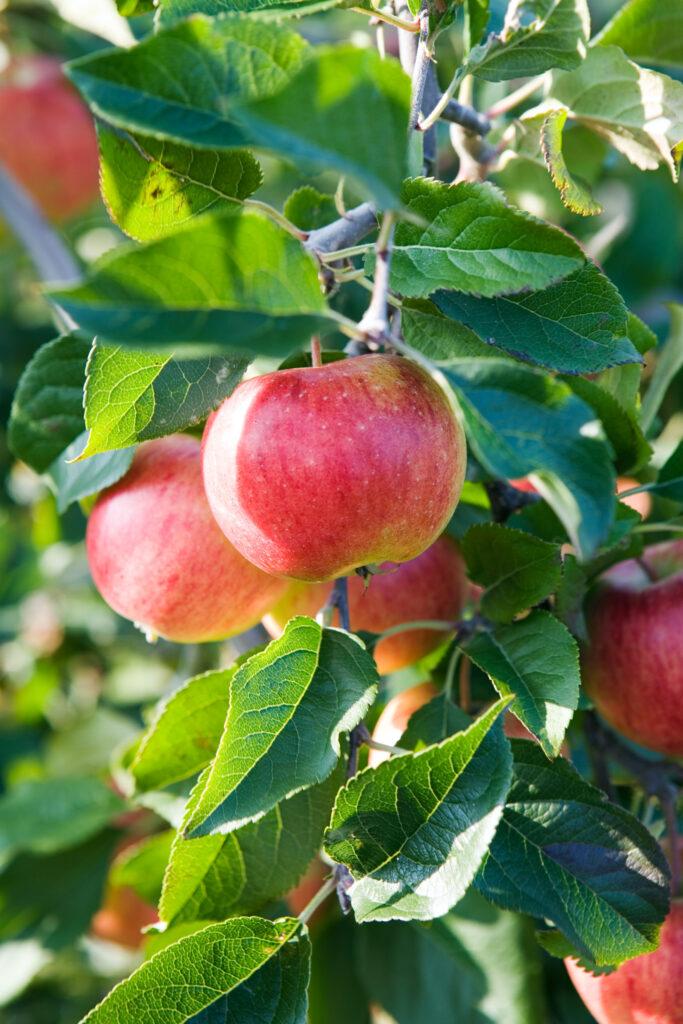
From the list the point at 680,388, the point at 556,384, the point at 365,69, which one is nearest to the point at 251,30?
the point at 365,69

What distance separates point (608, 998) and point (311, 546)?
456mm

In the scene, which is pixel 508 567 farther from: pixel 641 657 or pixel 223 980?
pixel 223 980

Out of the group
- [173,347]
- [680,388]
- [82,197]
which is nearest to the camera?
[173,347]

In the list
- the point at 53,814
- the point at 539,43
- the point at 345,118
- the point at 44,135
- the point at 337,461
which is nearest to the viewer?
the point at 345,118

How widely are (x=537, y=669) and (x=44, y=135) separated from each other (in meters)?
1.68

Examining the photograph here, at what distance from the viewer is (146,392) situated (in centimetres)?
65

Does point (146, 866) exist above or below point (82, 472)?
below

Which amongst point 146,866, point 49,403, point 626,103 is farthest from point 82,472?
A: point 626,103

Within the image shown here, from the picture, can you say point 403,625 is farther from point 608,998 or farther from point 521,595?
point 608,998

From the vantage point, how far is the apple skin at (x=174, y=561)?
0.76m

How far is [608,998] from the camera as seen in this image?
2.51 ft

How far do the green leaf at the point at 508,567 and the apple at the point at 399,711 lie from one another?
0.43ft

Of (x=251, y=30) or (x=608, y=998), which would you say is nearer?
(x=251, y=30)

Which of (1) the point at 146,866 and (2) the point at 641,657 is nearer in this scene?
(2) the point at 641,657
